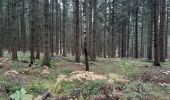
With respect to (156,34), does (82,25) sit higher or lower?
higher

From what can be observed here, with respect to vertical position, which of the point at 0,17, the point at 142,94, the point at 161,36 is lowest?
the point at 142,94

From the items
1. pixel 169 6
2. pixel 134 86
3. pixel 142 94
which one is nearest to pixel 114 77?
pixel 134 86

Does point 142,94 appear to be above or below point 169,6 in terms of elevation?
below

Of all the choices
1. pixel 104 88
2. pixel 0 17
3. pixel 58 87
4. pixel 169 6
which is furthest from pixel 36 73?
pixel 169 6

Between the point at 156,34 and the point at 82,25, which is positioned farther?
the point at 82,25

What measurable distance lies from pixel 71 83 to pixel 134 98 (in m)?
3.32

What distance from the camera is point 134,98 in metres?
9.68

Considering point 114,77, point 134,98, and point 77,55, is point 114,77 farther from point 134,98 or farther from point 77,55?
point 77,55

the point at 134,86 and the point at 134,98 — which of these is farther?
the point at 134,86

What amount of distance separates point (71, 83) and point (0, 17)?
3068 cm

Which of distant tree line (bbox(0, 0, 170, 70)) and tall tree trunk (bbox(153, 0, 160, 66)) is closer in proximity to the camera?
distant tree line (bbox(0, 0, 170, 70))

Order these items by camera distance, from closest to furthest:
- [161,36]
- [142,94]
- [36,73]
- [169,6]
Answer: [142,94] → [36,73] → [161,36] → [169,6]

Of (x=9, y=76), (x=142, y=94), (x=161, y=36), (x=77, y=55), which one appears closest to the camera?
(x=142, y=94)

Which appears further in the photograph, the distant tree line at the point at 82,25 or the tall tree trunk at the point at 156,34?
the tall tree trunk at the point at 156,34
